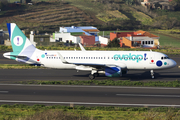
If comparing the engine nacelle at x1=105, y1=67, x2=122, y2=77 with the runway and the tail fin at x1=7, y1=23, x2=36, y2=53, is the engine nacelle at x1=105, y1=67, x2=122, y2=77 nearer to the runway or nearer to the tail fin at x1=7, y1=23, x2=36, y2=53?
the runway

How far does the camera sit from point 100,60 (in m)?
39.3

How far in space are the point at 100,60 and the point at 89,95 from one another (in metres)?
10.6

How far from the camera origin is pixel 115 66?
3819cm

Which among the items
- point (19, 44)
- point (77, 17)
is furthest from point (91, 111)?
point (77, 17)

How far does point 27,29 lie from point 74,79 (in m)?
115

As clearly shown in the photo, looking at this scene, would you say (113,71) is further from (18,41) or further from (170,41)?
(170,41)

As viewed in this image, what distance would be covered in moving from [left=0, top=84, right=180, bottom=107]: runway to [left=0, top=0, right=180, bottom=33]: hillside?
382 feet

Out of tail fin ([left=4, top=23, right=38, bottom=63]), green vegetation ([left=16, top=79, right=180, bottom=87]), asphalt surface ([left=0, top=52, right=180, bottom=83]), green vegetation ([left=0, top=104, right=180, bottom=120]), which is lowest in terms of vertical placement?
asphalt surface ([left=0, top=52, right=180, bottom=83])

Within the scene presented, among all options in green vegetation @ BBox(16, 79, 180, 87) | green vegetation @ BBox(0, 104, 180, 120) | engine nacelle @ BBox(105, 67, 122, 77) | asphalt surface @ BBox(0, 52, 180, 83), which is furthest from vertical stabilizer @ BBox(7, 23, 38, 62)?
green vegetation @ BBox(0, 104, 180, 120)

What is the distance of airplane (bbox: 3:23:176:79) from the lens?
3834 centimetres

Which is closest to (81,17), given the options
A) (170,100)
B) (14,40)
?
(14,40)

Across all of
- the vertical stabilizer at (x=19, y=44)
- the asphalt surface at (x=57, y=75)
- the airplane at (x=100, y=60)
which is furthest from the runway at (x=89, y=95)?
the vertical stabilizer at (x=19, y=44)

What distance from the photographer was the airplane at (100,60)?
38.3m

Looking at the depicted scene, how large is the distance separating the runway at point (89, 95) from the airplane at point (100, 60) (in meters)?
5.32
